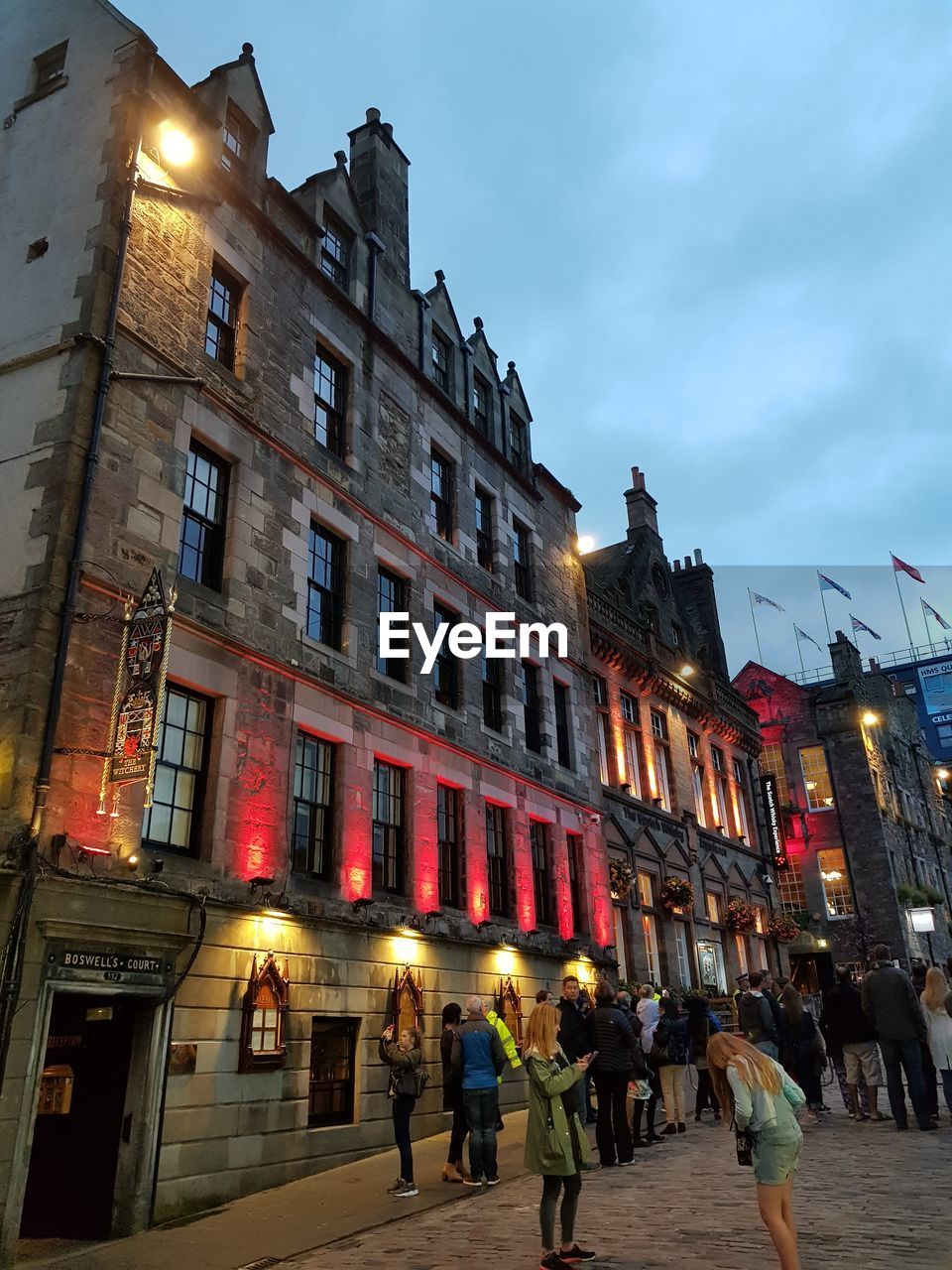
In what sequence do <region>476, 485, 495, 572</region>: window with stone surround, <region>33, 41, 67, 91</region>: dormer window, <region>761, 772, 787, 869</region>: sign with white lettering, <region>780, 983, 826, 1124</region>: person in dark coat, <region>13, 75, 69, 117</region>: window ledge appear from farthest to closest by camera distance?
<region>761, 772, 787, 869</region>: sign with white lettering, <region>476, 485, 495, 572</region>: window with stone surround, <region>33, 41, 67, 91</region>: dormer window, <region>13, 75, 69, 117</region>: window ledge, <region>780, 983, 826, 1124</region>: person in dark coat

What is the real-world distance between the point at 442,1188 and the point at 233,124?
1703 centimetres

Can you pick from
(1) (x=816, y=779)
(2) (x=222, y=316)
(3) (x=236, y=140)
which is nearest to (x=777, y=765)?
(1) (x=816, y=779)

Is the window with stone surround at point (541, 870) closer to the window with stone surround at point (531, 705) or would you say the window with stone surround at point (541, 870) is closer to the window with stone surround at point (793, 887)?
the window with stone surround at point (531, 705)

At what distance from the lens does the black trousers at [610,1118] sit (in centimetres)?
1170

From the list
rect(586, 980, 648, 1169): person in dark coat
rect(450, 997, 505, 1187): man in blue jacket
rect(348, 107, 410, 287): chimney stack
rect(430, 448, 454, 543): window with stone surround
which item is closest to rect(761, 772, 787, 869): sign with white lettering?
rect(430, 448, 454, 543): window with stone surround

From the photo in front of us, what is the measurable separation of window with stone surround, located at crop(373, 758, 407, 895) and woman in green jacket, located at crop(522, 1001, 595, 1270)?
8.60 m

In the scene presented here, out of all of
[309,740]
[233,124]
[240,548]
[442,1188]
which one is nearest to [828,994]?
[442,1188]

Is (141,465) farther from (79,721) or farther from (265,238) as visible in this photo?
(265,238)

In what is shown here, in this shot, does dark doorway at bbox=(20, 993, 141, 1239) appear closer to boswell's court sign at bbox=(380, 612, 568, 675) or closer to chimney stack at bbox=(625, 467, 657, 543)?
boswell's court sign at bbox=(380, 612, 568, 675)

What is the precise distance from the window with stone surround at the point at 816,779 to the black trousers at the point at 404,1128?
37564 mm

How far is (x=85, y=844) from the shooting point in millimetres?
10656

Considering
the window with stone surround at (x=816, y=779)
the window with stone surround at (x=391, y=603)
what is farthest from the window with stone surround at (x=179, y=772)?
the window with stone surround at (x=816, y=779)

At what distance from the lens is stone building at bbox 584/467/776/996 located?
2616cm

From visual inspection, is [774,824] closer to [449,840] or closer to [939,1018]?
[449,840]
